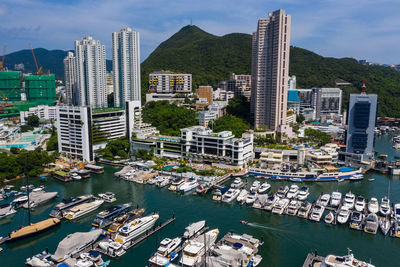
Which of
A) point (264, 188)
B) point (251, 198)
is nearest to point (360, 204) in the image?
point (264, 188)

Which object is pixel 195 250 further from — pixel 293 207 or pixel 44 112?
pixel 44 112

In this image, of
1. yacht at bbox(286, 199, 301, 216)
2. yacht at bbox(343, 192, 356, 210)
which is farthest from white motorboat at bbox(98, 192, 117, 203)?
yacht at bbox(343, 192, 356, 210)

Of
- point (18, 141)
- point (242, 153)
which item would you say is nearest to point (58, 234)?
point (242, 153)

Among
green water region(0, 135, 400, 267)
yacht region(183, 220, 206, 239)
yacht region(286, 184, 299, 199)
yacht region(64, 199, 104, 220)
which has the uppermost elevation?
yacht region(286, 184, 299, 199)

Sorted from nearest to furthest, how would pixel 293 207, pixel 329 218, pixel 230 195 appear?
1. pixel 329 218
2. pixel 293 207
3. pixel 230 195

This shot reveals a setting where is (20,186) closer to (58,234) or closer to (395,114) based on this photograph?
(58,234)

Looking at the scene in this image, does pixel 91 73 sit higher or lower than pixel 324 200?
higher

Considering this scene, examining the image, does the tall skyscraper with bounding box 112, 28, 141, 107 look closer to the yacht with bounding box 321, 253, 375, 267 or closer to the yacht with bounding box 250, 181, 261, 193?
the yacht with bounding box 250, 181, 261, 193
